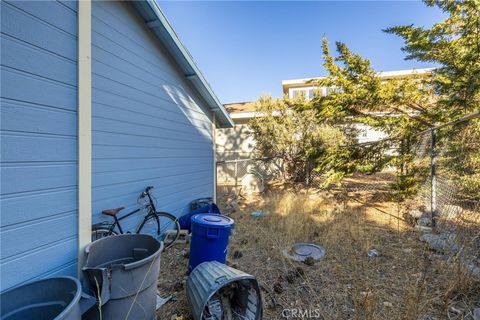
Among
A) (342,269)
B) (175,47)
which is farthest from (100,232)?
(175,47)

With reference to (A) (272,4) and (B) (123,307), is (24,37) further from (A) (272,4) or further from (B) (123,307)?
(A) (272,4)

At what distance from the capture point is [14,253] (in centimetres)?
152

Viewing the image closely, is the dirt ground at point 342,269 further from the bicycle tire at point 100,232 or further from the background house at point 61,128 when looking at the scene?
the background house at point 61,128

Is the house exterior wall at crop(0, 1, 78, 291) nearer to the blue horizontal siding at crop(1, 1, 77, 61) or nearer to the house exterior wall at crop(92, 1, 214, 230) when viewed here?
the blue horizontal siding at crop(1, 1, 77, 61)

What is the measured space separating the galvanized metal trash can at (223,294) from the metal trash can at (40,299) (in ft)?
2.95

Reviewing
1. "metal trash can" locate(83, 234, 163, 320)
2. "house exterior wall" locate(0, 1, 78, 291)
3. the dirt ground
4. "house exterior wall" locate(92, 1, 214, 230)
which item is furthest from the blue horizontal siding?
the dirt ground

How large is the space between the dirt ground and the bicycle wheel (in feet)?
0.69

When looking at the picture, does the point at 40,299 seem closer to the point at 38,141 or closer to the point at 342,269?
the point at 38,141

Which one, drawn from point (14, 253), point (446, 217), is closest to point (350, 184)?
point (446, 217)

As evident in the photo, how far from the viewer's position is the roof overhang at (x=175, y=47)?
3555 millimetres
